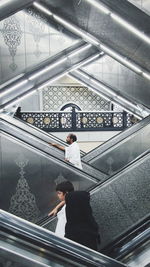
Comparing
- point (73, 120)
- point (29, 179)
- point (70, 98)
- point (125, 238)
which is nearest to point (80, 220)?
point (125, 238)

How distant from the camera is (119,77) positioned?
8586 millimetres

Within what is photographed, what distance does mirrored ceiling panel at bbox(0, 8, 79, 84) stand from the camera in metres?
5.46

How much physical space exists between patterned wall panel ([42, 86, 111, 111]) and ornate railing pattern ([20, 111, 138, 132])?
11.5 ft

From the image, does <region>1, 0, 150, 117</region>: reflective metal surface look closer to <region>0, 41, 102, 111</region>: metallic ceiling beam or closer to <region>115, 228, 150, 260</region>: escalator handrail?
<region>0, 41, 102, 111</region>: metallic ceiling beam

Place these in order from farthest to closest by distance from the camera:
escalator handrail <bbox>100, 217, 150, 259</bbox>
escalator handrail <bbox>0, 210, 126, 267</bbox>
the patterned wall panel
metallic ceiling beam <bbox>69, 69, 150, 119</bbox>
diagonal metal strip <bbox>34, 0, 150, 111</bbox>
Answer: the patterned wall panel < metallic ceiling beam <bbox>69, 69, 150, 119</bbox> < diagonal metal strip <bbox>34, 0, 150, 111</bbox> < escalator handrail <bbox>100, 217, 150, 259</bbox> < escalator handrail <bbox>0, 210, 126, 267</bbox>

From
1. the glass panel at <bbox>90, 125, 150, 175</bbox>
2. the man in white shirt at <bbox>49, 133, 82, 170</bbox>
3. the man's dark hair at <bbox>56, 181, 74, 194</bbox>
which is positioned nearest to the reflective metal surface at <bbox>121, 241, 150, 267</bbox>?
the man's dark hair at <bbox>56, 181, 74, 194</bbox>

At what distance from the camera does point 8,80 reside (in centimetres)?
544

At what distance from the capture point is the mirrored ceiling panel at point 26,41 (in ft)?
17.9

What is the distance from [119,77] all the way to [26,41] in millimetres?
3670

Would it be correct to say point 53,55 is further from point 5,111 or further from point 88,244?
point 88,244

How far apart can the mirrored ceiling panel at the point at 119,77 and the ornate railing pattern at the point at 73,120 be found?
2329mm

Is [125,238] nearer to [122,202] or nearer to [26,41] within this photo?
[122,202]

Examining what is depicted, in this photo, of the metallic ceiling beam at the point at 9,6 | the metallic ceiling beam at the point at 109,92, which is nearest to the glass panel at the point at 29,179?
the metallic ceiling beam at the point at 9,6

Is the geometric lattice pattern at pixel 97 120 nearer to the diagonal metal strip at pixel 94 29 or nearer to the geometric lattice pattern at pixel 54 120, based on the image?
the geometric lattice pattern at pixel 54 120
